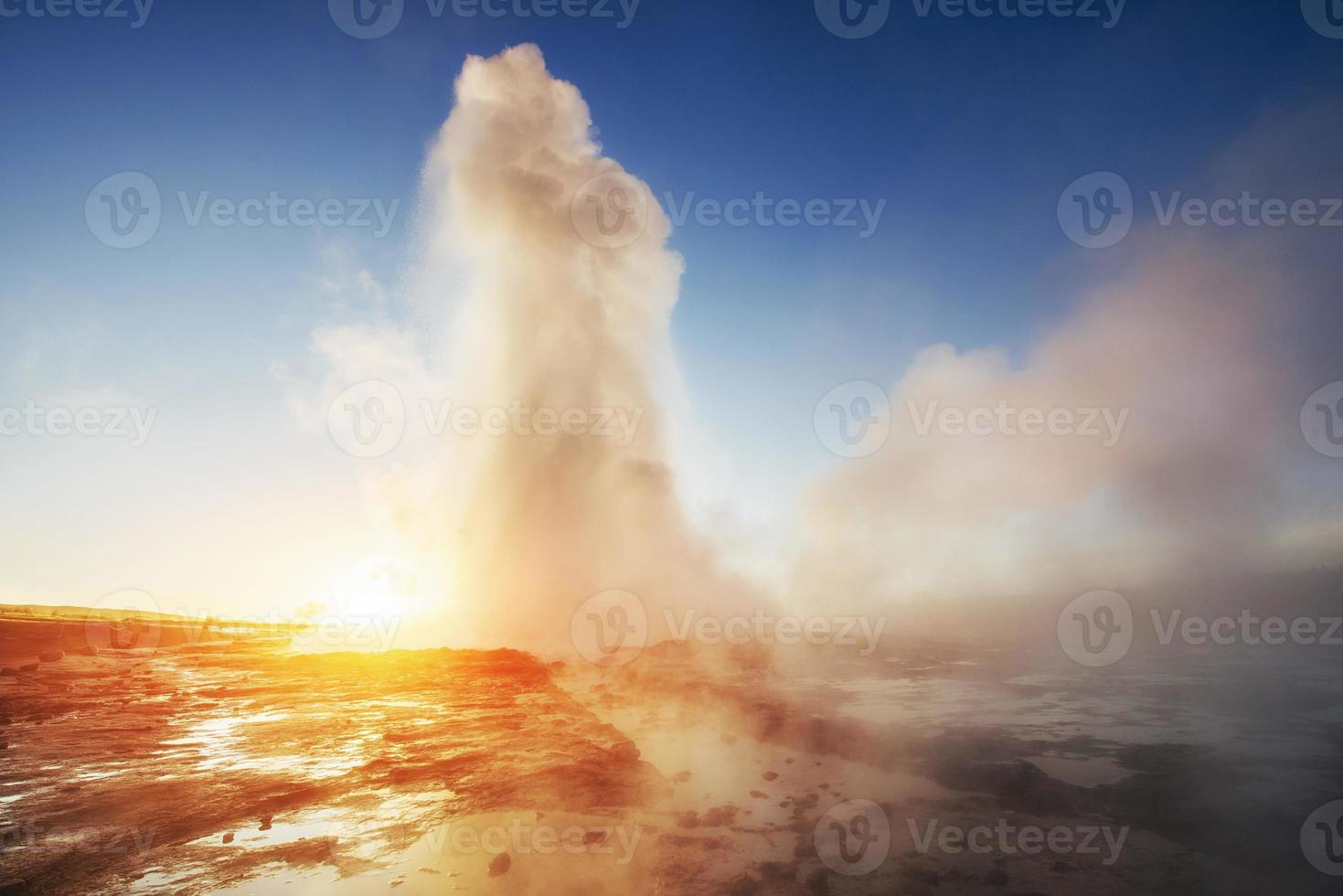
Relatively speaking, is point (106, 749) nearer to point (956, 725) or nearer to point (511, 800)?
point (511, 800)

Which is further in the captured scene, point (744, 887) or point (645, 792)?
point (645, 792)

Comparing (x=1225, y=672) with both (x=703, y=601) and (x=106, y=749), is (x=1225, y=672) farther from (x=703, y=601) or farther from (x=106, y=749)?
(x=106, y=749)

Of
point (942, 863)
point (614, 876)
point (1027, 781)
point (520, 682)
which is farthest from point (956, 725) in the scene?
point (520, 682)

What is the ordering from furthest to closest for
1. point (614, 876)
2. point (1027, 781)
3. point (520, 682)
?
point (520, 682) < point (1027, 781) < point (614, 876)

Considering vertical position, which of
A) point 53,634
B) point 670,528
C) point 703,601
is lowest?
point 53,634

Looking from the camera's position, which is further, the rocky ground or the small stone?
the rocky ground

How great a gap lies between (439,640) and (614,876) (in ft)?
105

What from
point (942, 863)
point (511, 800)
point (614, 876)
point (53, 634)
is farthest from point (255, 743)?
point (53, 634)

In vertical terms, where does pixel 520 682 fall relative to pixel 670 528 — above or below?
below

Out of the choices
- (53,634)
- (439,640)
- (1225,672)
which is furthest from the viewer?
(53,634)

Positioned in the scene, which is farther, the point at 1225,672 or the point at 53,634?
the point at 53,634

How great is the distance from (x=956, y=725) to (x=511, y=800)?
49.3 ft

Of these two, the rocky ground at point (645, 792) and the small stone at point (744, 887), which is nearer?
the small stone at point (744, 887)

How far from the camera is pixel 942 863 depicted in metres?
9.04
